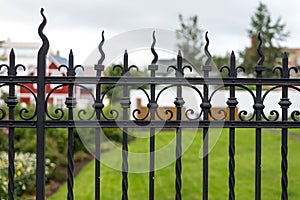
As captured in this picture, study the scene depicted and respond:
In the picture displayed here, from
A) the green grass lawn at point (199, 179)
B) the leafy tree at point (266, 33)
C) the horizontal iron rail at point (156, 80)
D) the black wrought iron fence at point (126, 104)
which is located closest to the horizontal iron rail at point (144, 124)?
the black wrought iron fence at point (126, 104)

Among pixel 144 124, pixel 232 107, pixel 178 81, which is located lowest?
pixel 144 124

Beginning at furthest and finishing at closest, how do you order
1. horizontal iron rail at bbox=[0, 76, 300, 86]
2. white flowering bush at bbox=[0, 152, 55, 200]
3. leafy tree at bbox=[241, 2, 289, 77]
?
1. leafy tree at bbox=[241, 2, 289, 77]
2. white flowering bush at bbox=[0, 152, 55, 200]
3. horizontal iron rail at bbox=[0, 76, 300, 86]

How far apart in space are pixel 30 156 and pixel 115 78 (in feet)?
21.5

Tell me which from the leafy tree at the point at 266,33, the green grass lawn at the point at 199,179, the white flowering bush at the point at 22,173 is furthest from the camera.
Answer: the leafy tree at the point at 266,33

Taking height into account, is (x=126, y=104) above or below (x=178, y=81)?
below

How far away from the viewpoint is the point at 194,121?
269cm

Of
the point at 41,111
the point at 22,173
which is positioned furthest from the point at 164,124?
the point at 22,173

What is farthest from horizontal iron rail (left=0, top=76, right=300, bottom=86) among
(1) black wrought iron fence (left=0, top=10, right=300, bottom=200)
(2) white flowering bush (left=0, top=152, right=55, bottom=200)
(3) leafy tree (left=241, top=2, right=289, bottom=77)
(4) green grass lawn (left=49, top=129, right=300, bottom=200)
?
(3) leafy tree (left=241, top=2, right=289, bottom=77)

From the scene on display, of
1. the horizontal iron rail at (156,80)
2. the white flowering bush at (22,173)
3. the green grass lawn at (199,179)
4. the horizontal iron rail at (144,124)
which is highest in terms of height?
the horizontal iron rail at (156,80)

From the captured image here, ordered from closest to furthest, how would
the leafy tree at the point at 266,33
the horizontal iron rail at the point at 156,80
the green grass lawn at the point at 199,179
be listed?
the horizontal iron rail at the point at 156,80 < the green grass lawn at the point at 199,179 < the leafy tree at the point at 266,33

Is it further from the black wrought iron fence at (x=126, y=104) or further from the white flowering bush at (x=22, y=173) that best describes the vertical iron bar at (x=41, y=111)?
the white flowering bush at (x=22, y=173)

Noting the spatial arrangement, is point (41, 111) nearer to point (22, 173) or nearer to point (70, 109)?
point (70, 109)

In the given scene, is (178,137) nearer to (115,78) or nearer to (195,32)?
(115,78)

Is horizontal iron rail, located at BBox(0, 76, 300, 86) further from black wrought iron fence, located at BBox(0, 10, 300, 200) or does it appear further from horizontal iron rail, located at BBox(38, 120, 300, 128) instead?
horizontal iron rail, located at BBox(38, 120, 300, 128)
